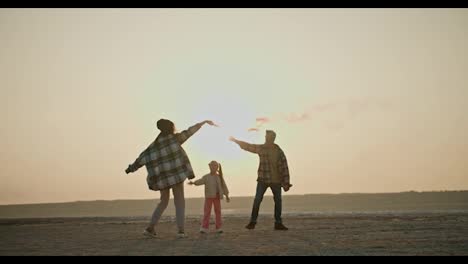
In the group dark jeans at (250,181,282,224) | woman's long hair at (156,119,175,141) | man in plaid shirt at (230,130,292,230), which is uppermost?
woman's long hair at (156,119,175,141)

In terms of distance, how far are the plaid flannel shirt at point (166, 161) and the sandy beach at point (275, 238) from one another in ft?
3.76

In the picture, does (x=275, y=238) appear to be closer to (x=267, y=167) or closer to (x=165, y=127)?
(x=165, y=127)

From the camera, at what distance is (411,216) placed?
65.3 feet

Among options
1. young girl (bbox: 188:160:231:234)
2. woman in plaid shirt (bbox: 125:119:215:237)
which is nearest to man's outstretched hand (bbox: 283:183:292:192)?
young girl (bbox: 188:160:231:234)

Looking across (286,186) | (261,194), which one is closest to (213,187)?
(261,194)

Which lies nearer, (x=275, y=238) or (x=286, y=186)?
(x=275, y=238)

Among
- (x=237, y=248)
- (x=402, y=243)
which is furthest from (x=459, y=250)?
(x=237, y=248)

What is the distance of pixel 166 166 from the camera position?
609 inches

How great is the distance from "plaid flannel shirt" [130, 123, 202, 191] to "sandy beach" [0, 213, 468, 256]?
115 cm

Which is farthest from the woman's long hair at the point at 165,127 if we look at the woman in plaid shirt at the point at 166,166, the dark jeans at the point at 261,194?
the dark jeans at the point at 261,194

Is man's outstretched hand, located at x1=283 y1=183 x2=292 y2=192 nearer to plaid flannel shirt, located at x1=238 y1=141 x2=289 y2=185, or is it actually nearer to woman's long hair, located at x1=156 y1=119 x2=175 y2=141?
plaid flannel shirt, located at x1=238 y1=141 x2=289 y2=185

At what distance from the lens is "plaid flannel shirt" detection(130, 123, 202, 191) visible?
15414mm

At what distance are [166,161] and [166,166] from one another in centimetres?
12

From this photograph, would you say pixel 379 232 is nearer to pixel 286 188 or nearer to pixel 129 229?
pixel 286 188
